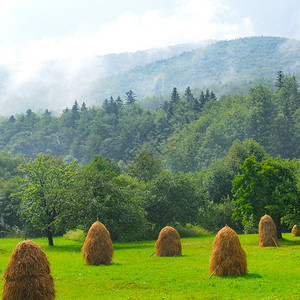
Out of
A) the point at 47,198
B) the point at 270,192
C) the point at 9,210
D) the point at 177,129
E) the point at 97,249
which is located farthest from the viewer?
the point at 177,129

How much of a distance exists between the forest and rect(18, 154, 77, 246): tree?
11 centimetres

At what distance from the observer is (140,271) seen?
21547 mm

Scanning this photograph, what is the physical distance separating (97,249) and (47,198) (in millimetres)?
16240

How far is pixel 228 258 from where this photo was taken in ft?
63.5

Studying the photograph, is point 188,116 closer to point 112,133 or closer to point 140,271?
point 112,133

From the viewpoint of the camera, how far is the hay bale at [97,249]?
2400 cm

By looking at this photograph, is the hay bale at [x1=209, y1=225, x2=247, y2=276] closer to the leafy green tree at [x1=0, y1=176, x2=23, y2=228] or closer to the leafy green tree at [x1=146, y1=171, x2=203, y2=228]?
the leafy green tree at [x1=146, y1=171, x2=203, y2=228]

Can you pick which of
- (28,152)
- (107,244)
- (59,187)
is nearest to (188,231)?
(59,187)

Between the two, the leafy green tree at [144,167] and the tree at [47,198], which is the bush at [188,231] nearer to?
the tree at [47,198]

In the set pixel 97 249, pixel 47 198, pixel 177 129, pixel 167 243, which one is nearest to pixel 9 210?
pixel 47 198

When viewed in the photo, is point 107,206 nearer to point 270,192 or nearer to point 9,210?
point 270,192

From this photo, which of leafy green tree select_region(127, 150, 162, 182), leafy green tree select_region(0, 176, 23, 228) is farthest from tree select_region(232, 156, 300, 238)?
leafy green tree select_region(127, 150, 162, 182)

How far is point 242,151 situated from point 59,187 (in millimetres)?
45578

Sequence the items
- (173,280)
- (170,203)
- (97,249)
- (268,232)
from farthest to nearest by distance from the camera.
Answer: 1. (170,203)
2. (268,232)
3. (97,249)
4. (173,280)
